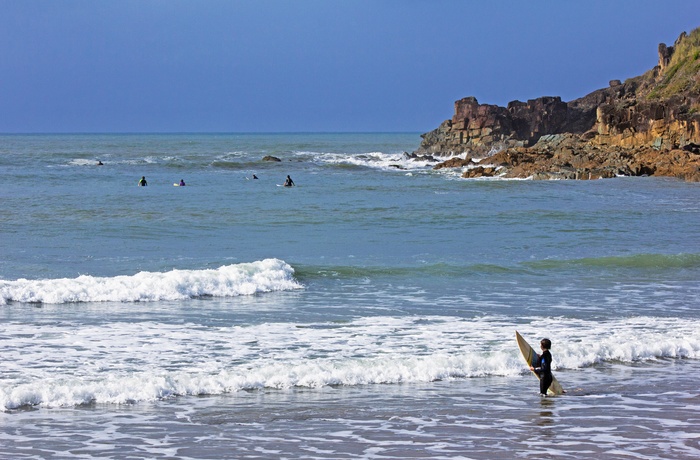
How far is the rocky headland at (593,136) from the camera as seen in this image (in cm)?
4603

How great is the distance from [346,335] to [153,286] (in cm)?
475

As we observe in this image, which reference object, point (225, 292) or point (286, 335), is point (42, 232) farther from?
point (286, 335)

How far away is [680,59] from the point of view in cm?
7606

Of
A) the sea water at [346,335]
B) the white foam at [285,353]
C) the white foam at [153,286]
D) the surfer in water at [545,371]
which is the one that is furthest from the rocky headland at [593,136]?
the surfer in water at [545,371]

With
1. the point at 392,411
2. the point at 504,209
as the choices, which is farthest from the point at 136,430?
the point at 504,209

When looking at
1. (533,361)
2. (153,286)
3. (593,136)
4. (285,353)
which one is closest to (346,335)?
(285,353)

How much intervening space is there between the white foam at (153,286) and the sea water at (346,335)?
0.14 ft

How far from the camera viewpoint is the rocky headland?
46.0 m

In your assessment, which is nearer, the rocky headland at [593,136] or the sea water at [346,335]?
the sea water at [346,335]

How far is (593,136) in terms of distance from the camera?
58531 millimetres

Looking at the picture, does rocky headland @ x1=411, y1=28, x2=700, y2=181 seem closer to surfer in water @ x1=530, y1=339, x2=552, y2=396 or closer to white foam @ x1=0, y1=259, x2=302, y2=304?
white foam @ x1=0, y1=259, x2=302, y2=304

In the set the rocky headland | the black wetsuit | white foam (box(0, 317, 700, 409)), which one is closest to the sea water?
white foam (box(0, 317, 700, 409))

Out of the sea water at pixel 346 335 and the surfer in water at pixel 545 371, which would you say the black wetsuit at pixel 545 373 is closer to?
the surfer in water at pixel 545 371

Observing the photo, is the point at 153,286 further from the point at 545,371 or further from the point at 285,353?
the point at 545,371
